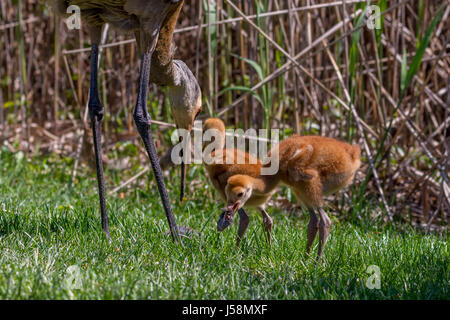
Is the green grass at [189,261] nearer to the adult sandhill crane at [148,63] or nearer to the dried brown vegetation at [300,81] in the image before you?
the adult sandhill crane at [148,63]

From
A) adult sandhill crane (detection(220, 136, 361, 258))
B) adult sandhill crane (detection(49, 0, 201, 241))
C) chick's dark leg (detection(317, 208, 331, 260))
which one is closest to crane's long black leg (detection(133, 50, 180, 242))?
adult sandhill crane (detection(49, 0, 201, 241))

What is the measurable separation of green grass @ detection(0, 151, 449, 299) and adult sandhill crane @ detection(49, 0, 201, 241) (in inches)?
10.8

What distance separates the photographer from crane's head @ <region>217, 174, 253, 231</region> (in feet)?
10.8

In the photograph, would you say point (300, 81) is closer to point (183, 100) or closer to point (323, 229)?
point (183, 100)

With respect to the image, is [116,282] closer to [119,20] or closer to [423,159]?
[119,20]

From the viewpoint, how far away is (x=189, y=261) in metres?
3.12

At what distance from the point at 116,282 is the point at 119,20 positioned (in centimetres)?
177

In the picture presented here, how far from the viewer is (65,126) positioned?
7.82 m

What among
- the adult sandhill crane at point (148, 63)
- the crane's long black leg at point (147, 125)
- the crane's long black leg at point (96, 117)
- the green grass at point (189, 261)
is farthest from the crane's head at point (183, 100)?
the green grass at point (189, 261)

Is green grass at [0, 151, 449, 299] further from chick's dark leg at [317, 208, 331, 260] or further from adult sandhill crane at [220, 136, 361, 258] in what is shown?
adult sandhill crane at [220, 136, 361, 258]

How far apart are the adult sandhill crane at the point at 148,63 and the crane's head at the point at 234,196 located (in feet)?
1.12

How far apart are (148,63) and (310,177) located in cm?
111

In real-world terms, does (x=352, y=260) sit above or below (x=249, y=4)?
below
